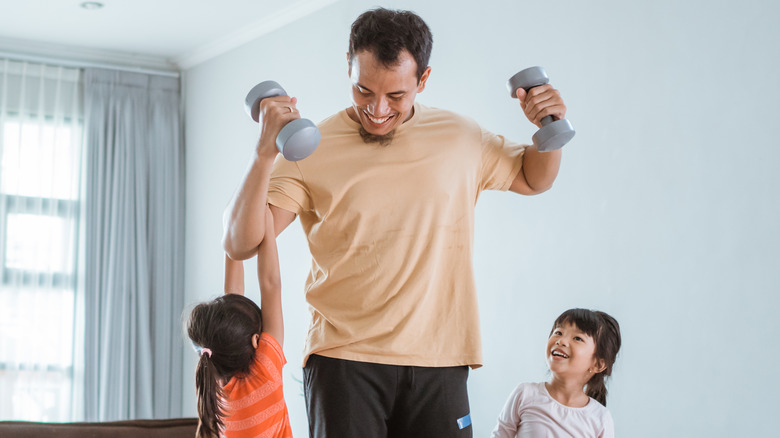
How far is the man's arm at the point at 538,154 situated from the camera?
5.01 ft

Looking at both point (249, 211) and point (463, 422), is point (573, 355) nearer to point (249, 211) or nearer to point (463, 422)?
point (463, 422)

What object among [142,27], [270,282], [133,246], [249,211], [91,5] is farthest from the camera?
[133,246]

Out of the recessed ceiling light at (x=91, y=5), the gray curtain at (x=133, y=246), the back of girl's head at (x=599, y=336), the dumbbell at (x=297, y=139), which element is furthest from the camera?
the gray curtain at (x=133, y=246)

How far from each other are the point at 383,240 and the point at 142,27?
13.0ft

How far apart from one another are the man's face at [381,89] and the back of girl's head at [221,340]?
576 mm

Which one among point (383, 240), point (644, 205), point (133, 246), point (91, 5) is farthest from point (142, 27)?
point (383, 240)

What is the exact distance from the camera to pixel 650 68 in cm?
275

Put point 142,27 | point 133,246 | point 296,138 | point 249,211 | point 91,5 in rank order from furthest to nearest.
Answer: point 133,246, point 142,27, point 91,5, point 249,211, point 296,138

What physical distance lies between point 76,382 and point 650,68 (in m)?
3.84

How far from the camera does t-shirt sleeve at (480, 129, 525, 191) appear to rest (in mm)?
1592

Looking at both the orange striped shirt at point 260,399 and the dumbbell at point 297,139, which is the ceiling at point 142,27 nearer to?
the orange striped shirt at point 260,399

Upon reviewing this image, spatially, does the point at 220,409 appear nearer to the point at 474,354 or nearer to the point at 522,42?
the point at 474,354

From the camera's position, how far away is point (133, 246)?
5316 millimetres

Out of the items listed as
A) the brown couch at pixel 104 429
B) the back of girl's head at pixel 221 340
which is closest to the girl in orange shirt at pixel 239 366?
the back of girl's head at pixel 221 340
